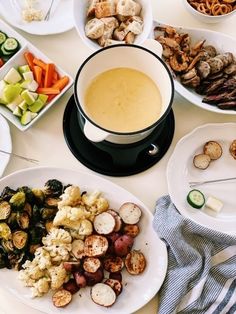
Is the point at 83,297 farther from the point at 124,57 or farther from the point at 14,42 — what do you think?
the point at 14,42

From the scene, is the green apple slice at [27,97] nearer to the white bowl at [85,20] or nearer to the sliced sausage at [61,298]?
the white bowl at [85,20]

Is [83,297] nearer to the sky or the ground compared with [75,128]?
nearer to the ground

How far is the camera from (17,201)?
134 centimetres

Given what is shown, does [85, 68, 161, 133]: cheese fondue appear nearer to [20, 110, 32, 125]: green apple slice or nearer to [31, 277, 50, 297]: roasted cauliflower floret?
[20, 110, 32, 125]: green apple slice

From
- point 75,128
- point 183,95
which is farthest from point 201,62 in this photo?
point 75,128

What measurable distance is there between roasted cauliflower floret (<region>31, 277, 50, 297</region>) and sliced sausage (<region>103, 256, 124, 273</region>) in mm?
146

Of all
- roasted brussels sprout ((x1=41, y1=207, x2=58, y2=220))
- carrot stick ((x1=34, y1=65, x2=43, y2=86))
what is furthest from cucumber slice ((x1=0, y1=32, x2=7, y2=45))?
roasted brussels sprout ((x1=41, y1=207, x2=58, y2=220))

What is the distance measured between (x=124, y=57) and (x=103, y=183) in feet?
1.05

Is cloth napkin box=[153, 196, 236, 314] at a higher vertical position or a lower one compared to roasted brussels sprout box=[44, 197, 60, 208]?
lower

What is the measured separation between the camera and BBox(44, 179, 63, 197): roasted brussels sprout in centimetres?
138

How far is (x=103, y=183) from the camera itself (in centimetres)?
140

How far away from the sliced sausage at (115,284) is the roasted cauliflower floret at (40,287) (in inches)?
5.6

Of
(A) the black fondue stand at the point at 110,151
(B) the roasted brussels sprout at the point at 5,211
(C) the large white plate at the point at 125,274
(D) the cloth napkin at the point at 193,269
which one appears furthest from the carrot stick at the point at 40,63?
(D) the cloth napkin at the point at 193,269

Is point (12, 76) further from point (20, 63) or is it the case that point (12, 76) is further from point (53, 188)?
point (53, 188)
